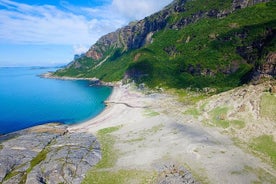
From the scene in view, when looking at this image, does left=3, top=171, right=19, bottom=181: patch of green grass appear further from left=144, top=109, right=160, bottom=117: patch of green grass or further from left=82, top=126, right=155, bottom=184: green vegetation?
left=144, top=109, right=160, bottom=117: patch of green grass

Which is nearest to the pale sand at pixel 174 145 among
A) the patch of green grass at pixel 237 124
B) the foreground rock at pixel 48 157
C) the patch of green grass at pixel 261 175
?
the patch of green grass at pixel 261 175

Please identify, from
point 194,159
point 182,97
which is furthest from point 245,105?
point 182,97

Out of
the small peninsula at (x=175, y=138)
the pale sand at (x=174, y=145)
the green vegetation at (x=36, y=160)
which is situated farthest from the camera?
the green vegetation at (x=36, y=160)

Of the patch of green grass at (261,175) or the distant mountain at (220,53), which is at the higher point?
the distant mountain at (220,53)

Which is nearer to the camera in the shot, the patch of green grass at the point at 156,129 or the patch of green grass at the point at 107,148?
the patch of green grass at the point at 107,148

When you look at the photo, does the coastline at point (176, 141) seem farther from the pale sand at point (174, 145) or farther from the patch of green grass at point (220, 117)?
the patch of green grass at point (220, 117)

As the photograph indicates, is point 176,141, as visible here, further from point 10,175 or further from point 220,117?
point 10,175

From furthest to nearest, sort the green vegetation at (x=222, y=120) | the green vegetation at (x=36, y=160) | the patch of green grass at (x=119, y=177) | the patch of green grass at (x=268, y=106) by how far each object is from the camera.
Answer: the green vegetation at (x=222, y=120) → the patch of green grass at (x=268, y=106) → the green vegetation at (x=36, y=160) → the patch of green grass at (x=119, y=177)

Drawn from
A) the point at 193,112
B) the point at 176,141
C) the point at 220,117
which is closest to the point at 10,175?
the point at 176,141
